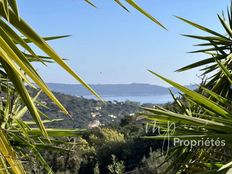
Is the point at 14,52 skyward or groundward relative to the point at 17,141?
skyward

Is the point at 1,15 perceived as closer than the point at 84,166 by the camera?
Yes

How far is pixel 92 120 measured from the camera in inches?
2822

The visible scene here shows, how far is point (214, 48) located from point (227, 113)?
2.49 meters

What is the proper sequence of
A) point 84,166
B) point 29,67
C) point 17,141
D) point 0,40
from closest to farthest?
point 0,40
point 29,67
point 17,141
point 84,166

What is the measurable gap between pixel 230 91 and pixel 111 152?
26.2 metres

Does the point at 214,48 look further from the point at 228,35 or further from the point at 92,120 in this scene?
the point at 92,120

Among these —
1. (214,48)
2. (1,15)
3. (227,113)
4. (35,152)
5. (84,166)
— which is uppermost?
(214,48)

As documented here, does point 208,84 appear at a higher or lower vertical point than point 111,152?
higher

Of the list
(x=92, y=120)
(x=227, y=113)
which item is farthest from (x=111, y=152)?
(x=92, y=120)

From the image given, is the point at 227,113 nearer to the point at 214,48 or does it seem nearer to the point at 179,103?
the point at 179,103

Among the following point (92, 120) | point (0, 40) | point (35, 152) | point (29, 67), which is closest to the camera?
point (0, 40)

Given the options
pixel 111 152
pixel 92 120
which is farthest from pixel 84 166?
pixel 92 120

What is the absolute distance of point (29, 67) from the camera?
1.30 meters

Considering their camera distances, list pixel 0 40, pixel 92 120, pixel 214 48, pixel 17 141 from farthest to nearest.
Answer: pixel 92 120 < pixel 214 48 < pixel 17 141 < pixel 0 40
